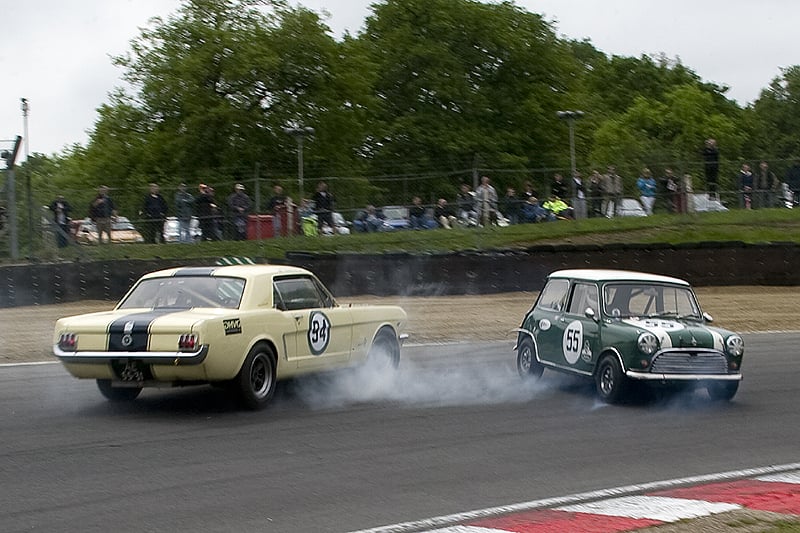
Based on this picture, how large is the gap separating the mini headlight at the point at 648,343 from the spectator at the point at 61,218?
41.9 feet

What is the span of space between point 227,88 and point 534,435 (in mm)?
33897

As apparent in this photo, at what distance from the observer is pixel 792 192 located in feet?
81.1

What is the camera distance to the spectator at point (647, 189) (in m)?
23.9

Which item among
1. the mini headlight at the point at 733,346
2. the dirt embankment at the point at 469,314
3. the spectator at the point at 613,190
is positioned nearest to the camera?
the mini headlight at the point at 733,346

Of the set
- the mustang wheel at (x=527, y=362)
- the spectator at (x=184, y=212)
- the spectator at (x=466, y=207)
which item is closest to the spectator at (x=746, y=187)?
the spectator at (x=466, y=207)

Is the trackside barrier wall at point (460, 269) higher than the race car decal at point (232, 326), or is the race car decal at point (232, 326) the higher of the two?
the trackside barrier wall at point (460, 269)

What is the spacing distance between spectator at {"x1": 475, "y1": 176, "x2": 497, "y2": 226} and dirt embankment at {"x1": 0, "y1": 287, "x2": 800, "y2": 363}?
1.67 metres

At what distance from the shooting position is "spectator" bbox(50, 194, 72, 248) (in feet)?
67.4

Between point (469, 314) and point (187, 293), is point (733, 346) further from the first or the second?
point (469, 314)

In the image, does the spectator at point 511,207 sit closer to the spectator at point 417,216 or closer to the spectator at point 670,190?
the spectator at point 417,216

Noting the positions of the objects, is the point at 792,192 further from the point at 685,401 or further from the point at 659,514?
the point at 659,514

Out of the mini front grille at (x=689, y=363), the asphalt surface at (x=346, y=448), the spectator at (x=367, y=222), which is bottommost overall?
the asphalt surface at (x=346, y=448)

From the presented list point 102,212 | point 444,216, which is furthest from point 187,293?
point 444,216

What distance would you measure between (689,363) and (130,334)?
Answer: 5.10 metres
